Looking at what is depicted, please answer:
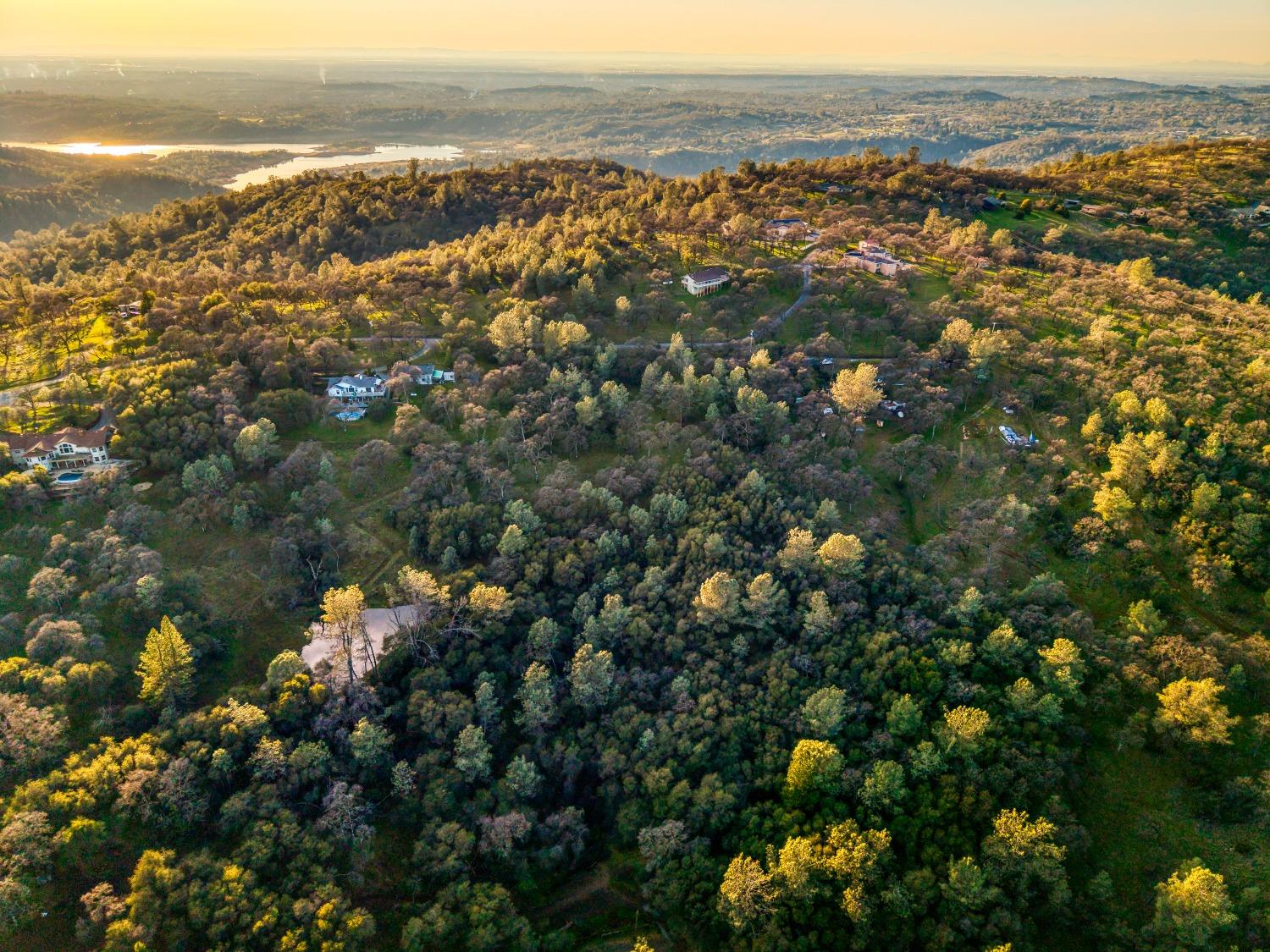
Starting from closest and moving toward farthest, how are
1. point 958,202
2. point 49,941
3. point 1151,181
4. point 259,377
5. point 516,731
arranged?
point 49,941 → point 516,731 → point 259,377 → point 958,202 → point 1151,181

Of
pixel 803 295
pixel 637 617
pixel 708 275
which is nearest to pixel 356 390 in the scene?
pixel 637 617

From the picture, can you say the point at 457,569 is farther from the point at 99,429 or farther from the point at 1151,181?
the point at 1151,181

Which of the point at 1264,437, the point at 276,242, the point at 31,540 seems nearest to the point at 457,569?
the point at 31,540

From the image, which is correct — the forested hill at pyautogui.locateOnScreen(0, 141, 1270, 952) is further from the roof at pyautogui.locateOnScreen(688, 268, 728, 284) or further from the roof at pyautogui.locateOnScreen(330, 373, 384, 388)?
the roof at pyautogui.locateOnScreen(688, 268, 728, 284)

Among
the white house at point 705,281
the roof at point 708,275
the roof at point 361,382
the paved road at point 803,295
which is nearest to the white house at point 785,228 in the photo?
the paved road at point 803,295

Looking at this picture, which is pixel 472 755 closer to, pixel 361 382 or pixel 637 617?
pixel 637 617

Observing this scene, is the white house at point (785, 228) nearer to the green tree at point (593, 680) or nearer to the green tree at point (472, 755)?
the green tree at point (593, 680)

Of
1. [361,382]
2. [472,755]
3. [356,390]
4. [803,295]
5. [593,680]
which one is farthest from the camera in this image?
[803,295]
